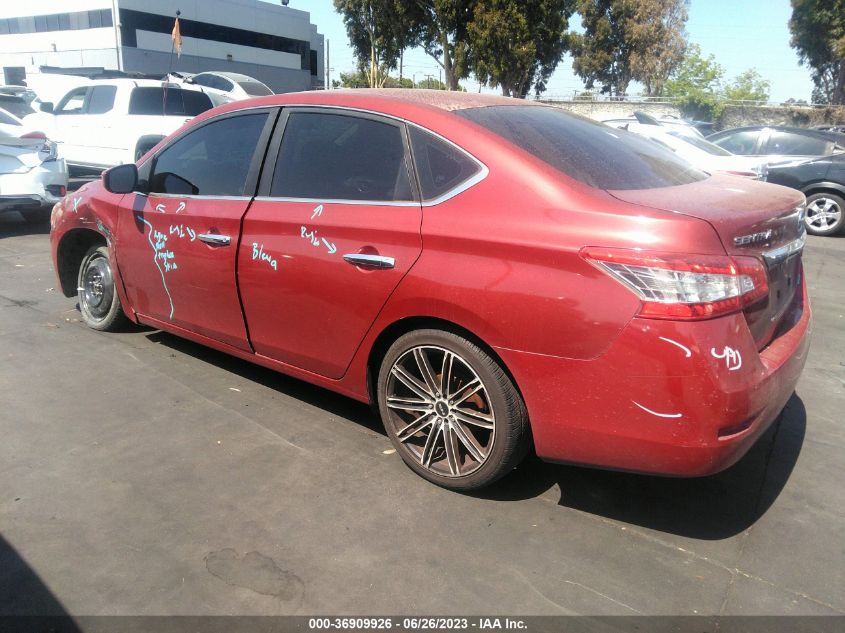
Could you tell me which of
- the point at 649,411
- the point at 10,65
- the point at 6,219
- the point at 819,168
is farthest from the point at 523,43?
the point at 10,65

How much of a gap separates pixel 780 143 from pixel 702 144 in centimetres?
157

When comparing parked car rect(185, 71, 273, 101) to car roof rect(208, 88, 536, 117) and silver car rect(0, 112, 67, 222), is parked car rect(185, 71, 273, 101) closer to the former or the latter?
silver car rect(0, 112, 67, 222)

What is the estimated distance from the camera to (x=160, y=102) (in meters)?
11.5

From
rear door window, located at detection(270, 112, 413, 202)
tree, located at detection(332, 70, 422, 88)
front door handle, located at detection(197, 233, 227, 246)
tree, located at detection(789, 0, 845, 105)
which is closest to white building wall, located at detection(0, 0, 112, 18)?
tree, located at detection(332, 70, 422, 88)

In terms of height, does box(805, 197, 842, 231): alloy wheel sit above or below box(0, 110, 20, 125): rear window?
below

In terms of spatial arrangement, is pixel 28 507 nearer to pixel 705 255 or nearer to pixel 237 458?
pixel 237 458

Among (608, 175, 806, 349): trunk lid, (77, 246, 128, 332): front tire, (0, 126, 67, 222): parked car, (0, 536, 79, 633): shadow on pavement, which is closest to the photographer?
(0, 536, 79, 633): shadow on pavement

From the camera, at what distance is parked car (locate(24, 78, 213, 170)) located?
1126 cm

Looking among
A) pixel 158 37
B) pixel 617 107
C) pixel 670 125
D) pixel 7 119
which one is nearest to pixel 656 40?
pixel 617 107

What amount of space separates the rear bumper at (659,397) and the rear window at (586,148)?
74cm

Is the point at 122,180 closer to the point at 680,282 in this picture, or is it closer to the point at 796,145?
the point at 680,282

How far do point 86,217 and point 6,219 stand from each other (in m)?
6.74

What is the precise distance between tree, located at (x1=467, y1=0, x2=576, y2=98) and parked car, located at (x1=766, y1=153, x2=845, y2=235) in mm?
20456

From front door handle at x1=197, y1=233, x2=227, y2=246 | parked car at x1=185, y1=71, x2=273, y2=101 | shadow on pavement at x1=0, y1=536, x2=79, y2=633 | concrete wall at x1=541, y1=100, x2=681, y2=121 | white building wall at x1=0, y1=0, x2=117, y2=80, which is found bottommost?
shadow on pavement at x1=0, y1=536, x2=79, y2=633
